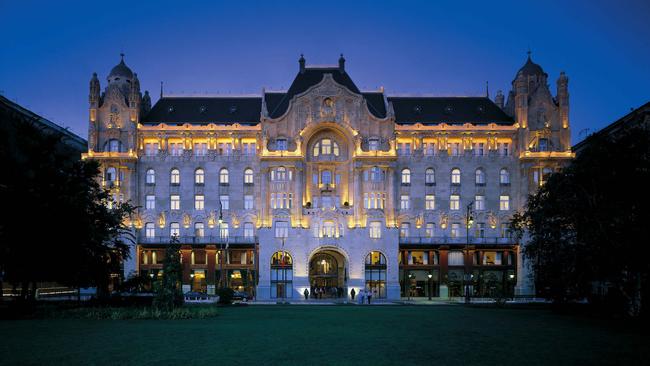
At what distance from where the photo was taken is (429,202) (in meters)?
97.9

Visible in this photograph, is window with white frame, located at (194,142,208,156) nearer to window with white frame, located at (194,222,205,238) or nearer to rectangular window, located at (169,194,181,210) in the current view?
rectangular window, located at (169,194,181,210)

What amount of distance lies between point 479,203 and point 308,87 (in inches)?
1219

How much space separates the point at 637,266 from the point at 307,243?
172 feet

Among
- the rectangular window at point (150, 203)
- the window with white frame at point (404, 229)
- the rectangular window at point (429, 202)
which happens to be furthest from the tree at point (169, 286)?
the rectangular window at point (429, 202)

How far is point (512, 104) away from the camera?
4033 inches

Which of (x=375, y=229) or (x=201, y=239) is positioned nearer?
(x=375, y=229)

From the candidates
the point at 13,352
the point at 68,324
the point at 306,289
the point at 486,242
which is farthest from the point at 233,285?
the point at 13,352

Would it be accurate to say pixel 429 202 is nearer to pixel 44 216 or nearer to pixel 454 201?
pixel 454 201

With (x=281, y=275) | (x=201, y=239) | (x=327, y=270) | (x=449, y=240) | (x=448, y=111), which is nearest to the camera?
(x=281, y=275)

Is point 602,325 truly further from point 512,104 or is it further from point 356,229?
point 512,104

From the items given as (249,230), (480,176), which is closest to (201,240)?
(249,230)

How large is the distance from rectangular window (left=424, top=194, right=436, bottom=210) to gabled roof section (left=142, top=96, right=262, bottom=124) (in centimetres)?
2777

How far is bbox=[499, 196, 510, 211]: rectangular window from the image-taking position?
323 ft

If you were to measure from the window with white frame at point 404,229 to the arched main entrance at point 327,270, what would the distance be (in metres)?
9.29
